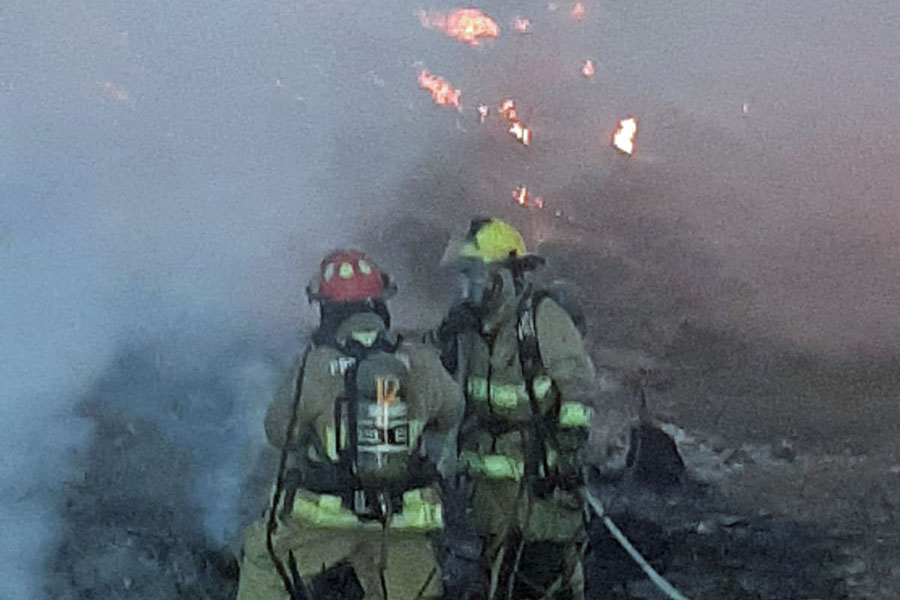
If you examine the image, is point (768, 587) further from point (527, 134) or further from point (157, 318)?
point (527, 134)

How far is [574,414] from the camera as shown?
14.7 ft

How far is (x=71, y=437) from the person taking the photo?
7586mm

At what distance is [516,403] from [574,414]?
0.66ft

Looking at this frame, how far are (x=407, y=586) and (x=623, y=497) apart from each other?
348 cm

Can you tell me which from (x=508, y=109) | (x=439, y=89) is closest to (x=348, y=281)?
(x=439, y=89)

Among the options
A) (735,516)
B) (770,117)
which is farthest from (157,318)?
(770,117)

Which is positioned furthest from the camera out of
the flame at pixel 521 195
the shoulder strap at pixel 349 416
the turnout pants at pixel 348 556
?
the flame at pixel 521 195

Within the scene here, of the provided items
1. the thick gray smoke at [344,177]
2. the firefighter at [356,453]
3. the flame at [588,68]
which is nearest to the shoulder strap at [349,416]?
the firefighter at [356,453]

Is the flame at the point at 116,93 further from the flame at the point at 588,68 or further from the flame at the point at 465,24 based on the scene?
the flame at the point at 588,68

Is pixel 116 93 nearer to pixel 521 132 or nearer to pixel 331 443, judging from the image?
pixel 331 443

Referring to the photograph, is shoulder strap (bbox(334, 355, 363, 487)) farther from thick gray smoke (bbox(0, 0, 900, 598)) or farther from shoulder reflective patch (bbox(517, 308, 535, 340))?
thick gray smoke (bbox(0, 0, 900, 598))

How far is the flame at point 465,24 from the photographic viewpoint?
48.8 feet

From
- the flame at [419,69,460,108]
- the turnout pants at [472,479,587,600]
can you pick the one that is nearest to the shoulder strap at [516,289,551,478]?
the turnout pants at [472,479,587,600]

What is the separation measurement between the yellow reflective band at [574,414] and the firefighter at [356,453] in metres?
0.40
